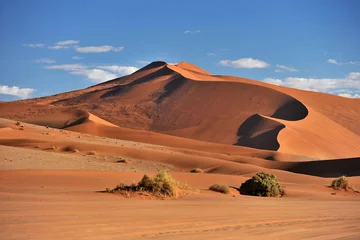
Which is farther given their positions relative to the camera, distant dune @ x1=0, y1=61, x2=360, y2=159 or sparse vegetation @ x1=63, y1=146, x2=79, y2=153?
distant dune @ x1=0, y1=61, x2=360, y2=159

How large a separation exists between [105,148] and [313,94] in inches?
2415

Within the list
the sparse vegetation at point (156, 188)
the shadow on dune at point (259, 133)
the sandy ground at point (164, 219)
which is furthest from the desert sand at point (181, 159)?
the sparse vegetation at point (156, 188)

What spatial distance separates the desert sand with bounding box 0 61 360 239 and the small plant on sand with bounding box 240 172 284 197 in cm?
59

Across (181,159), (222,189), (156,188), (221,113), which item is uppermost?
(221,113)

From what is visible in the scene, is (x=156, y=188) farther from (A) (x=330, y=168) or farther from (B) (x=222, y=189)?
(A) (x=330, y=168)

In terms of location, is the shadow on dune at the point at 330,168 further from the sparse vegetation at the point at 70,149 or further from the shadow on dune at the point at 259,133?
the shadow on dune at the point at 259,133

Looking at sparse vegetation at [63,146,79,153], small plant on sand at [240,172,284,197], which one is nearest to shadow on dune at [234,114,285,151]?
sparse vegetation at [63,146,79,153]

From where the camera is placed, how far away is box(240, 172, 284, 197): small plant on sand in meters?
21.7

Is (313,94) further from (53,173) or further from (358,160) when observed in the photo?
(53,173)

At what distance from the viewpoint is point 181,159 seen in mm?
40688

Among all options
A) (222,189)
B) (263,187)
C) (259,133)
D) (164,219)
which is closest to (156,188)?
(222,189)

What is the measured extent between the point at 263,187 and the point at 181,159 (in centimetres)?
1913

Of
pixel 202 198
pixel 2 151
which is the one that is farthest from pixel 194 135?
pixel 202 198

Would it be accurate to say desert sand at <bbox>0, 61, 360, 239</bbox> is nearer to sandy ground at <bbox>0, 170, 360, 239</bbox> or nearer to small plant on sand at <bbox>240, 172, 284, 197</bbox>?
sandy ground at <bbox>0, 170, 360, 239</bbox>
